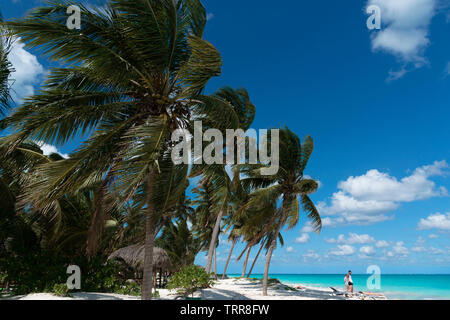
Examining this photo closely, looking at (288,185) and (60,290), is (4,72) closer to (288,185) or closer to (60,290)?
(60,290)

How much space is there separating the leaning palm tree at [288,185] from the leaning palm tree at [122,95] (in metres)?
8.29

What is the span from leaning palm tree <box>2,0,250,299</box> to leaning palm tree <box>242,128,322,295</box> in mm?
8292

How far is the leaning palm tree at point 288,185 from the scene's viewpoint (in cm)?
1634

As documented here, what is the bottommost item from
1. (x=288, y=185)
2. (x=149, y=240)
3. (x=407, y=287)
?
(x=407, y=287)

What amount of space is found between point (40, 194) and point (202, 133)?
3.98 metres

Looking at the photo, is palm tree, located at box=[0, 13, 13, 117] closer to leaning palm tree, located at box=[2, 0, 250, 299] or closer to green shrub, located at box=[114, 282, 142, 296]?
leaning palm tree, located at box=[2, 0, 250, 299]

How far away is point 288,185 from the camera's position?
1670 centimetres

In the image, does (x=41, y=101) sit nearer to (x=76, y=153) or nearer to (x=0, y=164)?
(x=76, y=153)

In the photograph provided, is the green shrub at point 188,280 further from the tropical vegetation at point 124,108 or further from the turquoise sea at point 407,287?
the turquoise sea at point 407,287

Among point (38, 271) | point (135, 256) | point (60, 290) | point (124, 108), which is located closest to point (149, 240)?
point (124, 108)

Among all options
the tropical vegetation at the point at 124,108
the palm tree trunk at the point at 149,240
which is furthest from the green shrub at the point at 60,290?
the palm tree trunk at the point at 149,240

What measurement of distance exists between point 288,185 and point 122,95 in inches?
419

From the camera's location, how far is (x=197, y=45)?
24.1 ft
